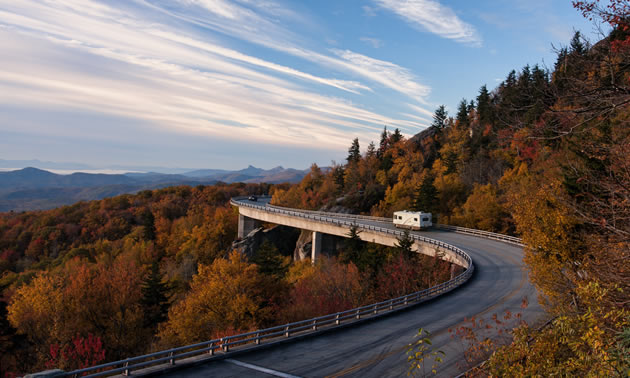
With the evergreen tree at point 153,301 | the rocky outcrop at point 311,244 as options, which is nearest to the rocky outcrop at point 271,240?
the rocky outcrop at point 311,244

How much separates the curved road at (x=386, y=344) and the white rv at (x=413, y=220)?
71.5 feet

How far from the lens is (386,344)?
15.5 meters

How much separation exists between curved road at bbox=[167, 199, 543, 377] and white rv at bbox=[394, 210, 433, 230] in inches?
858

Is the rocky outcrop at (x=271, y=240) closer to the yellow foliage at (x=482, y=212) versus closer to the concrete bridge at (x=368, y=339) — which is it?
the yellow foliage at (x=482, y=212)

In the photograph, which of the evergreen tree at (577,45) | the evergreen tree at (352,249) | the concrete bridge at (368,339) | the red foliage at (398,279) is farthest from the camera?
the evergreen tree at (352,249)

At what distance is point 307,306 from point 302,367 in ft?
51.7

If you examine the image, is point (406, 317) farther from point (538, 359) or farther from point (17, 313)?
point (17, 313)

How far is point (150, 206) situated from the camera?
108 metres

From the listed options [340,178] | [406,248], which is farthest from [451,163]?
[406,248]

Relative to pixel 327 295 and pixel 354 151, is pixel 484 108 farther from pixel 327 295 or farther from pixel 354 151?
pixel 327 295

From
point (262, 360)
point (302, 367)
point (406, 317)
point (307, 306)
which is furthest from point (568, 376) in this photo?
point (307, 306)

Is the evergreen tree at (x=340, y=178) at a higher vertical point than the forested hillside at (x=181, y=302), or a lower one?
higher

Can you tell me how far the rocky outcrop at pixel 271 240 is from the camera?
216 ft

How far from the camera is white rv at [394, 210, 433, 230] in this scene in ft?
159
